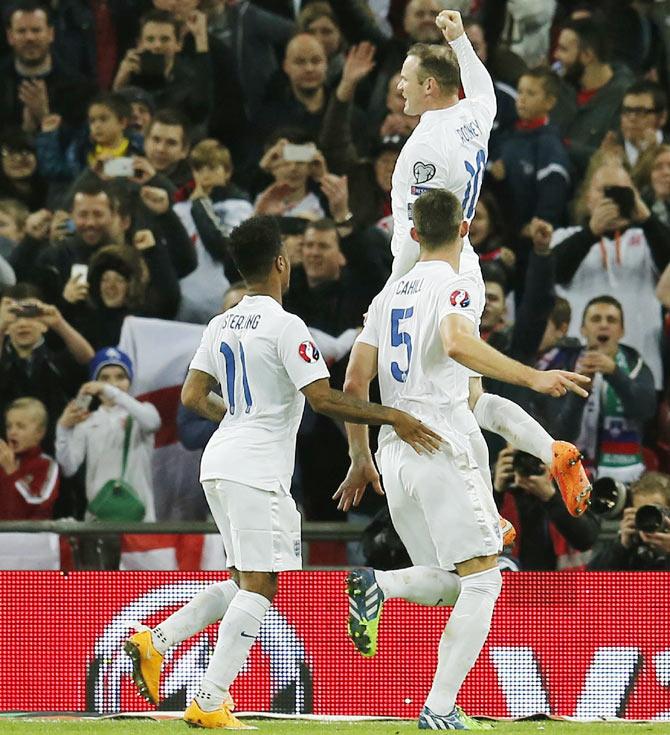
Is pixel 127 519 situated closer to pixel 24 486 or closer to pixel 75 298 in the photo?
pixel 24 486

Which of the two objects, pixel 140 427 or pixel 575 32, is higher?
pixel 575 32

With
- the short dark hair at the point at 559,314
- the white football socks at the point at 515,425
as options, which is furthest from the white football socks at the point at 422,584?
the short dark hair at the point at 559,314

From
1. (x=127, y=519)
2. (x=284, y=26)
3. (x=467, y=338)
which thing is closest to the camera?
(x=467, y=338)

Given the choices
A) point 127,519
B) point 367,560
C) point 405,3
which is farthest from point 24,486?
point 405,3

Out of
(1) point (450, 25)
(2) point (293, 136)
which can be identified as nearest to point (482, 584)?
(1) point (450, 25)

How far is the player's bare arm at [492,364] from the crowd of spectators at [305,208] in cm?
258

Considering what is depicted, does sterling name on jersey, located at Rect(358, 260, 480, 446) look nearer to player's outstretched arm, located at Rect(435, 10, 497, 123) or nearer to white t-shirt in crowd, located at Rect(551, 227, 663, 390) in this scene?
player's outstretched arm, located at Rect(435, 10, 497, 123)

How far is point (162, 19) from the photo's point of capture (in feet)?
41.1

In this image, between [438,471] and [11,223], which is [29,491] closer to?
[11,223]

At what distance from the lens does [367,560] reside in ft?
28.7

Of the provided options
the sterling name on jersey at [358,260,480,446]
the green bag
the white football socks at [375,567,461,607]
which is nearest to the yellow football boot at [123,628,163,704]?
the white football socks at [375,567,461,607]

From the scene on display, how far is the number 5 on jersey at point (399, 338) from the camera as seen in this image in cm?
663

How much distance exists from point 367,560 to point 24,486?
2.66 m

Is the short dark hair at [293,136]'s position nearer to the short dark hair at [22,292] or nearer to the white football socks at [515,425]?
the short dark hair at [22,292]
